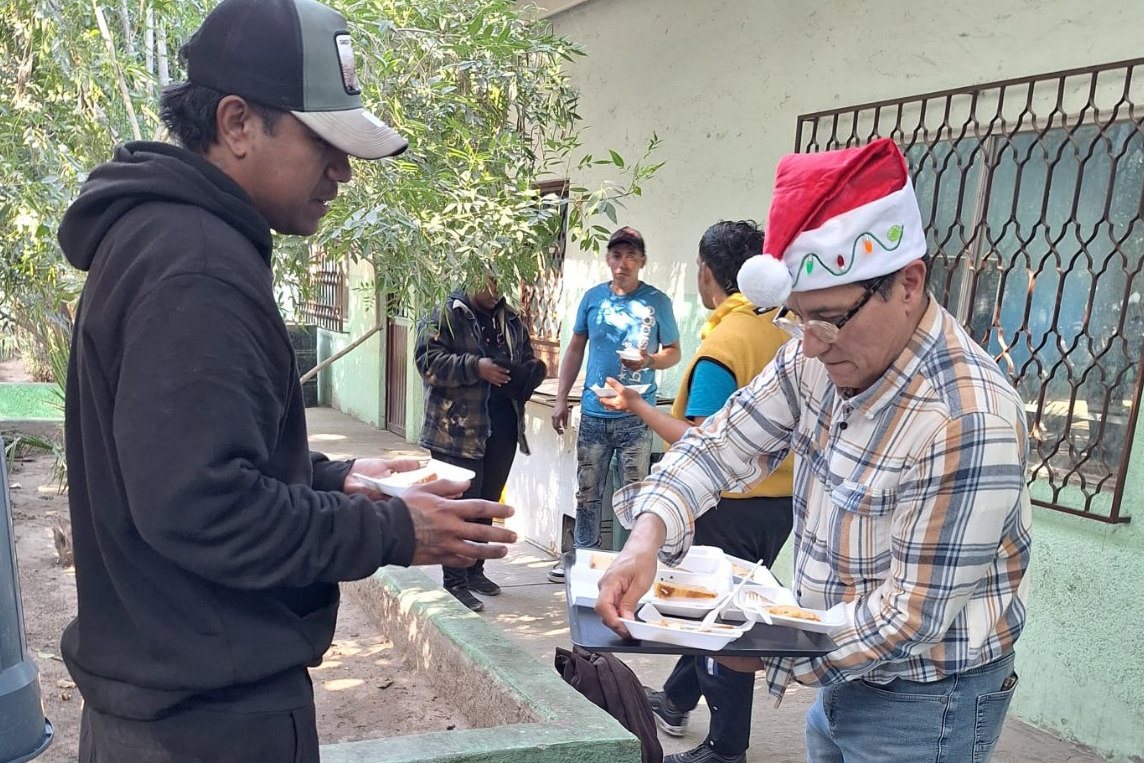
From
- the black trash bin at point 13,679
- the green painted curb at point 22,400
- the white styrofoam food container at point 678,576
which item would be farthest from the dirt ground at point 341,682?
the green painted curb at point 22,400

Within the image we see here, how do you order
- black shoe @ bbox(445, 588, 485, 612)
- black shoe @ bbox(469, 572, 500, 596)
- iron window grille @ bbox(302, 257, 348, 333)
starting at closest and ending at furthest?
1. black shoe @ bbox(445, 588, 485, 612)
2. black shoe @ bbox(469, 572, 500, 596)
3. iron window grille @ bbox(302, 257, 348, 333)

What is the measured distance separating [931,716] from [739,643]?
367 mm

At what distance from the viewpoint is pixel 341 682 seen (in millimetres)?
3689

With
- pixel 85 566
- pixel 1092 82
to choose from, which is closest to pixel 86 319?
pixel 85 566

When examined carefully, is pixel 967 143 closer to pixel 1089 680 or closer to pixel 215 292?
pixel 1089 680

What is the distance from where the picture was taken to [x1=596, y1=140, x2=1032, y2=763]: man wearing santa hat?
61.2 inches

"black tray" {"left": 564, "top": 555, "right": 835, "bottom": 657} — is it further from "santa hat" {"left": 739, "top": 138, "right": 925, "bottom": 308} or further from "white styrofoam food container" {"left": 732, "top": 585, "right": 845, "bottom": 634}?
"santa hat" {"left": 739, "top": 138, "right": 925, "bottom": 308}

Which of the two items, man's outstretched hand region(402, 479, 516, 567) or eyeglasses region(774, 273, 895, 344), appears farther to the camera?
eyeglasses region(774, 273, 895, 344)

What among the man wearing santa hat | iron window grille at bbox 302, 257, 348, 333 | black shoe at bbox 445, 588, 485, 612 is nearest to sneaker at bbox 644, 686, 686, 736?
black shoe at bbox 445, 588, 485, 612

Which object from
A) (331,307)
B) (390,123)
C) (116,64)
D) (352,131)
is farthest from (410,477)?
(331,307)

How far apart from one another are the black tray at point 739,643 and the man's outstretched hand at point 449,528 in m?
0.24

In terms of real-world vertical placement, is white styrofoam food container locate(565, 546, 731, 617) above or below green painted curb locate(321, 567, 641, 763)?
above

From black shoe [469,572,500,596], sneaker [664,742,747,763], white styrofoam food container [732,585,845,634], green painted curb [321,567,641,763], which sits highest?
white styrofoam food container [732,585,845,634]

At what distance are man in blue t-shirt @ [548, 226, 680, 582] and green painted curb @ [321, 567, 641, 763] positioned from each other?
1682mm
